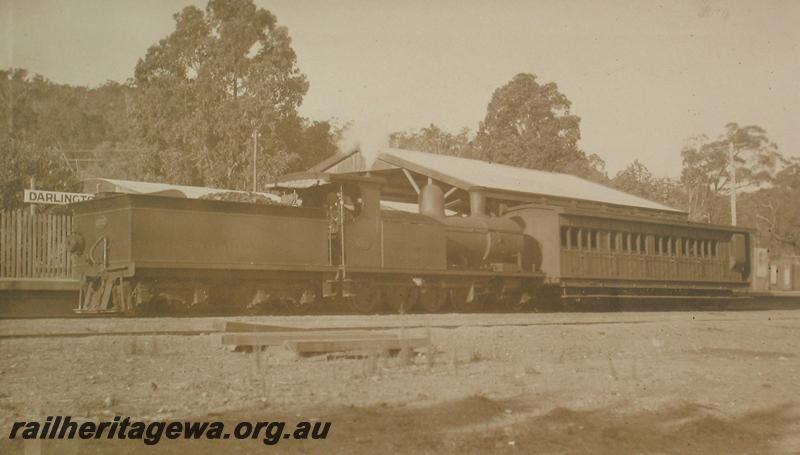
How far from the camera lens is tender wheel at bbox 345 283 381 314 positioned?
17.3 m

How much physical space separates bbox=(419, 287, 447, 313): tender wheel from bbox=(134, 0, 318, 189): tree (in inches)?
774

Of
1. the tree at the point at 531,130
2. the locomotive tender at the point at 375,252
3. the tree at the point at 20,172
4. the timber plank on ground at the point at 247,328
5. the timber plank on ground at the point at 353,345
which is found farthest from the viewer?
the tree at the point at 531,130

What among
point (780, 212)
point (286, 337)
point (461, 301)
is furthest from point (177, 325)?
point (780, 212)

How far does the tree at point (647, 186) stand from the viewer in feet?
221

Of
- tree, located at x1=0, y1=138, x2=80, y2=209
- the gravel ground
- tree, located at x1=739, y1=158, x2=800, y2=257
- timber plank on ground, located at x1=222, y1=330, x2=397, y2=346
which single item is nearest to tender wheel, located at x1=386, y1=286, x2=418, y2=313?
the gravel ground

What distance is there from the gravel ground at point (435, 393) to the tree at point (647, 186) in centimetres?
5840

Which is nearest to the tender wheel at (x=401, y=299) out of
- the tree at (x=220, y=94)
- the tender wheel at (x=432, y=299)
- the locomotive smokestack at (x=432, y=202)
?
the tender wheel at (x=432, y=299)

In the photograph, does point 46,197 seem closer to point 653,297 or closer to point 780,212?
point 653,297

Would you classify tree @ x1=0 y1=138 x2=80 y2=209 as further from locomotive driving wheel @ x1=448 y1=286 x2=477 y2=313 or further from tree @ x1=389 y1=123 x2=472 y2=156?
tree @ x1=389 y1=123 x2=472 y2=156

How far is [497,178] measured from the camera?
29625 mm

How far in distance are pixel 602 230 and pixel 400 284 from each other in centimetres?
847

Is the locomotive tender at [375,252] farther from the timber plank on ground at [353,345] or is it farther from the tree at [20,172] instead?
the tree at [20,172]

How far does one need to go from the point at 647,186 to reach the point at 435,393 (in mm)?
65546

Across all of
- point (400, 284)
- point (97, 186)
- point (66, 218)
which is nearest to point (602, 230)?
point (400, 284)
